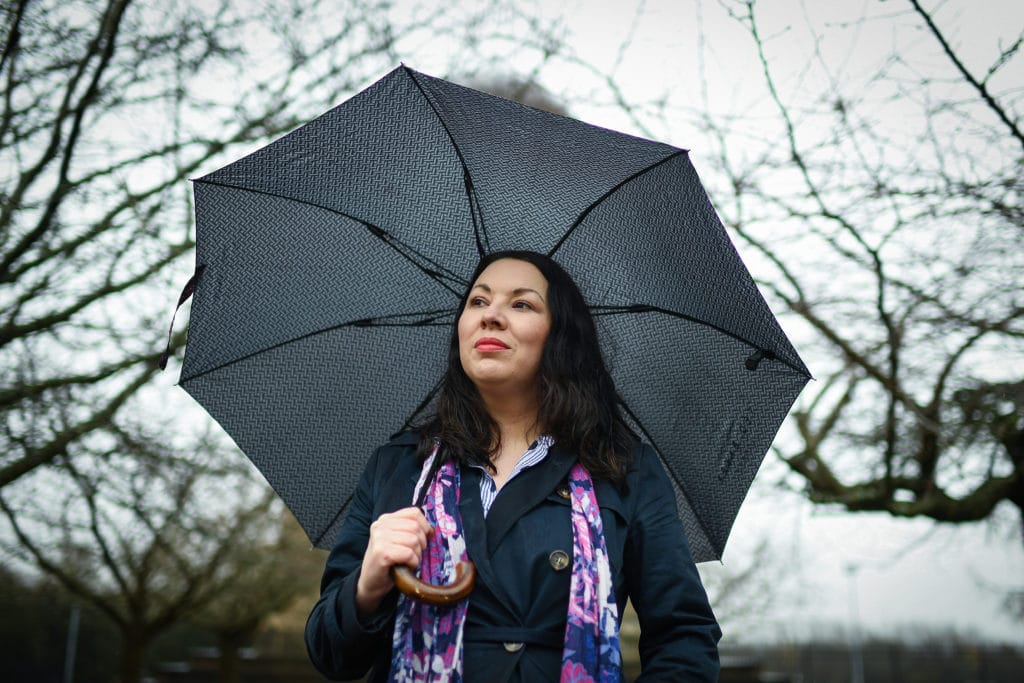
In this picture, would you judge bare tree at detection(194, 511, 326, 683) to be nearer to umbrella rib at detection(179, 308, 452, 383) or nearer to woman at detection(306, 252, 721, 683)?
umbrella rib at detection(179, 308, 452, 383)

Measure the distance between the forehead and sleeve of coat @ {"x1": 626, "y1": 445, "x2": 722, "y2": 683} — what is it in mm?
636

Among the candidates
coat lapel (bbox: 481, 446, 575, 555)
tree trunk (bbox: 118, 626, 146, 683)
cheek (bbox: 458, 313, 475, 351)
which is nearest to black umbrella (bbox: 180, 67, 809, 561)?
cheek (bbox: 458, 313, 475, 351)

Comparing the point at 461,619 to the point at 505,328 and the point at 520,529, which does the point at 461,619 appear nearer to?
the point at 520,529

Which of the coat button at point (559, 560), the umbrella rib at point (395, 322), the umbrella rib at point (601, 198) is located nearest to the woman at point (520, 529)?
the coat button at point (559, 560)

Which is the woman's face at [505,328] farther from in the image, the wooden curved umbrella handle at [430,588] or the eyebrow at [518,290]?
the wooden curved umbrella handle at [430,588]

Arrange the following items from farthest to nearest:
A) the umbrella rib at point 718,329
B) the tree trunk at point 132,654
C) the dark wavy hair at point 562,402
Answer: the tree trunk at point 132,654
the umbrella rib at point 718,329
the dark wavy hair at point 562,402

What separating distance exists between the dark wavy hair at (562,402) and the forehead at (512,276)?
1.1 inches

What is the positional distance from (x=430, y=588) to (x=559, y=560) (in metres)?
0.34

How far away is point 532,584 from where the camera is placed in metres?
2.09

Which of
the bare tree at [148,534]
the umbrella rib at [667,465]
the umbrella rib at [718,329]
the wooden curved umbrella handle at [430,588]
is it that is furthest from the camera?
the bare tree at [148,534]

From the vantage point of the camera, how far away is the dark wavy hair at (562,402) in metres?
2.38

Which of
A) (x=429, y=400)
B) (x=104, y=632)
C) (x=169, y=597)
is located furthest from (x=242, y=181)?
(x=104, y=632)

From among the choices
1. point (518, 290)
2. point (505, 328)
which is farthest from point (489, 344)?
point (518, 290)

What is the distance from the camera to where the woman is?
78.8 inches
